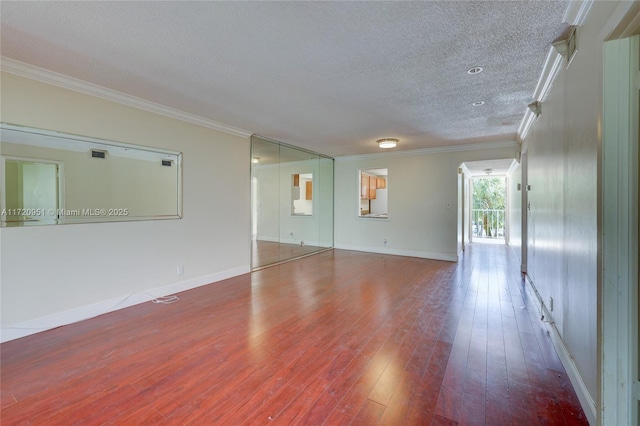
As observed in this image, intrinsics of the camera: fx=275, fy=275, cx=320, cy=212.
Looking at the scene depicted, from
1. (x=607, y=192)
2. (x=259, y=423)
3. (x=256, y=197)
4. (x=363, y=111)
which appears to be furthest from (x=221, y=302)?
(x=607, y=192)

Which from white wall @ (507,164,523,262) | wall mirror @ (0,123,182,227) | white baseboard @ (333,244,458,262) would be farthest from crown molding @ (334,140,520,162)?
wall mirror @ (0,123,182,227)

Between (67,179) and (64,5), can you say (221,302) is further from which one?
(64,5)

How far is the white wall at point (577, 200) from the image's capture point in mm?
1528

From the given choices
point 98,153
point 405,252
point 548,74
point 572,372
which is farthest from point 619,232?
point 405,252

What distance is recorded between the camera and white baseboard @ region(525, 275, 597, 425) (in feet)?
5.13

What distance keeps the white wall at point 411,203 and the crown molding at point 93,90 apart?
3970 millimetres

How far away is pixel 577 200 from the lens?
182cm

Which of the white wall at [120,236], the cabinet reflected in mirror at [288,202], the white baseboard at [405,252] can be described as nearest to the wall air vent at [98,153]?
the white wall at [120,236]

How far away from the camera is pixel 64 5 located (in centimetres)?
174

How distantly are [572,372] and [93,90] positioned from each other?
16.3ft

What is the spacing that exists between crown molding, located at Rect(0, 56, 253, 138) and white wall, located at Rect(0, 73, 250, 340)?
2.4 inches

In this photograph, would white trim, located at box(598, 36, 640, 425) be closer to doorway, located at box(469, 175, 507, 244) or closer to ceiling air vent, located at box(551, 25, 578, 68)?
ceiling air vent, located at box(551, 25, 578, 68)

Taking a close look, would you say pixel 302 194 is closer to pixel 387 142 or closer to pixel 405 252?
pixel 387 142

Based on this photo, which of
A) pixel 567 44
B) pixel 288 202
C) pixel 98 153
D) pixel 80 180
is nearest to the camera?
pixel 567 44
